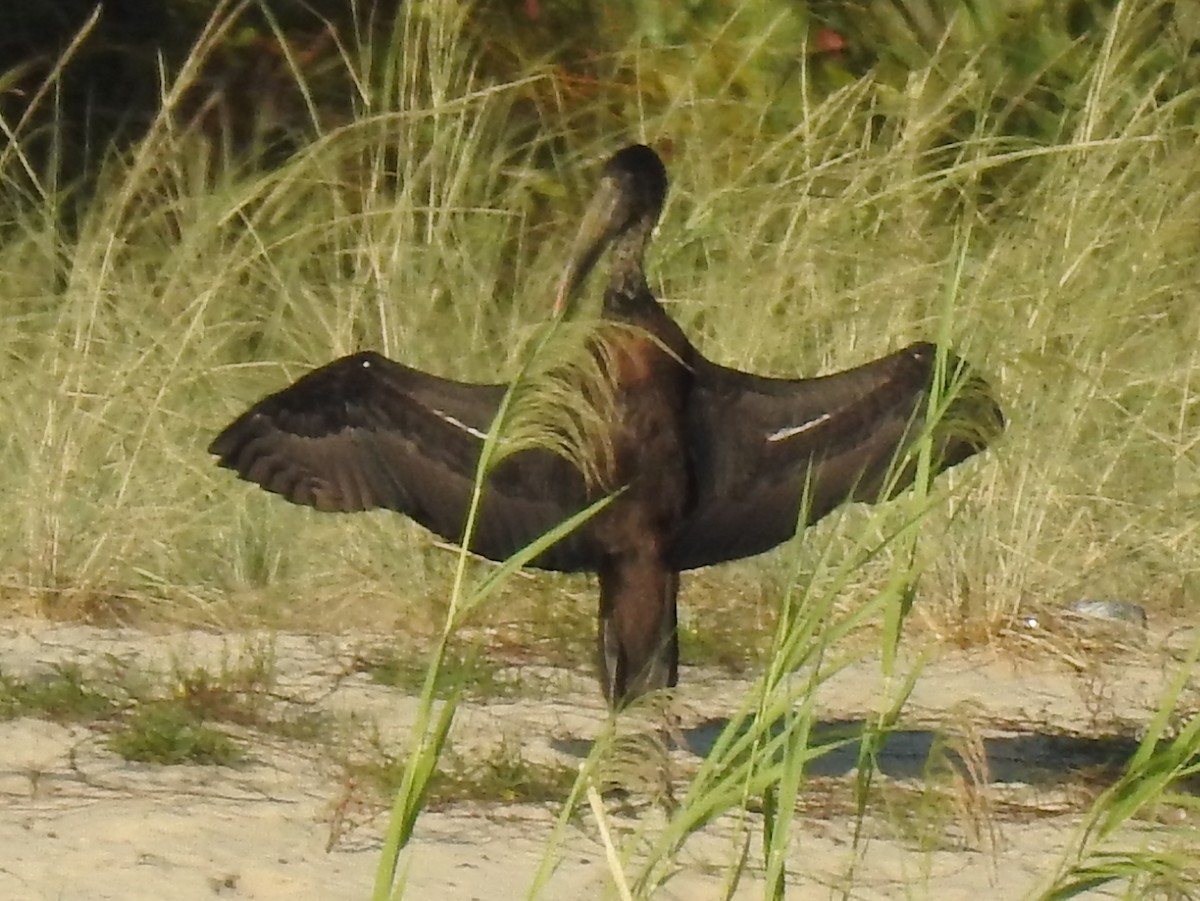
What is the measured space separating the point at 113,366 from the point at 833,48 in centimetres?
379

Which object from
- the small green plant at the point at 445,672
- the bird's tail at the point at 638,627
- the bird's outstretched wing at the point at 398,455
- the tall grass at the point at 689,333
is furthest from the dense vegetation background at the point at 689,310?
the bird's outstretched wing at the point at 398,455

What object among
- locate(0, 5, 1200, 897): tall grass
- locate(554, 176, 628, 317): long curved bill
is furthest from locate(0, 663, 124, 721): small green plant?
locate(554, 176, 628, 317): long curved bill

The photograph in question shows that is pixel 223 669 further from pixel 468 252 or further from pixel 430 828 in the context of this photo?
pixel 468 252

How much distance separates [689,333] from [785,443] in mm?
2547

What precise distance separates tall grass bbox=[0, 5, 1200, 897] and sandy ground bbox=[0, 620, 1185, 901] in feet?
1.34

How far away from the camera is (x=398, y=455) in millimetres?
4824

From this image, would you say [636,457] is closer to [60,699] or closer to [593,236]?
[593,236]

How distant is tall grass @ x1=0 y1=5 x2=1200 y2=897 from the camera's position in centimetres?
644

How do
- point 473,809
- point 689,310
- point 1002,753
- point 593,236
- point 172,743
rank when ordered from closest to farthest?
point 473,809
point 172,743
point 593,236
point 1002,753
point 689,310

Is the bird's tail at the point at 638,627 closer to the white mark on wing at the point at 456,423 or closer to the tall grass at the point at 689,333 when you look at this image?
the white mark on wing at the point at 456,423

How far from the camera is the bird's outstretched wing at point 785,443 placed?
4.93 metres

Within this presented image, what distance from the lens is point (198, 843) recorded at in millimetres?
4344

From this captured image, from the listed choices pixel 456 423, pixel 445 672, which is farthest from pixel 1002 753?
pixel 456 423

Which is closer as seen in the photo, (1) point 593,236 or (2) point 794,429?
(2) point 794,429
